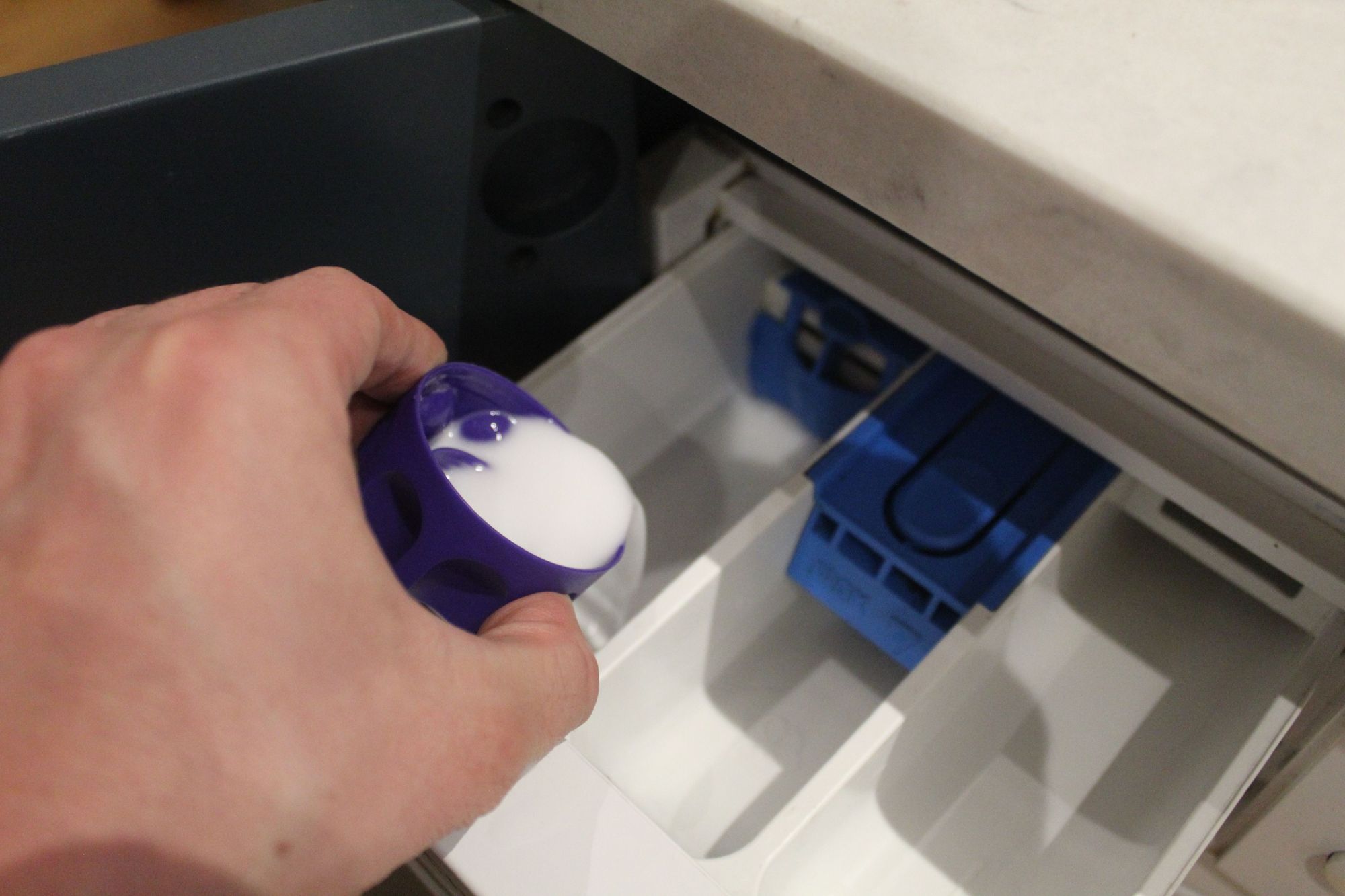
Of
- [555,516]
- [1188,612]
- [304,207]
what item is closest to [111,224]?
[304,207]

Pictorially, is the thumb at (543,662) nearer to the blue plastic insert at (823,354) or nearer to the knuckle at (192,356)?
the knuckle at (192,356)

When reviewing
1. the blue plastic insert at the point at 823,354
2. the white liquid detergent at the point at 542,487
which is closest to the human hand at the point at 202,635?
the white liquid detergent at the point at 542,487

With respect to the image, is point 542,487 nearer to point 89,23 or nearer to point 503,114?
point 503,114

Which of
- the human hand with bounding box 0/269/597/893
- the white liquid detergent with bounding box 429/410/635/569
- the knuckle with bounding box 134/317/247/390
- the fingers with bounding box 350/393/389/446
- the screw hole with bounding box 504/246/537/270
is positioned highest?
the knuckle with bounding box 134/317/247/390

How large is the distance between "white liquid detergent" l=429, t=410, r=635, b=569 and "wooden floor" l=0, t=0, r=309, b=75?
0.30 metres

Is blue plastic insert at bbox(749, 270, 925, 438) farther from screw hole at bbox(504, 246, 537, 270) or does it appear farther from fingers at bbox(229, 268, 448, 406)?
fingers at bbox(229, 268, 448, 406)

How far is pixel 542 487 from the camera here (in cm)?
41

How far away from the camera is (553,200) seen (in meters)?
0.58

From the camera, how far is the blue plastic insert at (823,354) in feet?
2.22

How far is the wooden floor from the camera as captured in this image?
48 cm

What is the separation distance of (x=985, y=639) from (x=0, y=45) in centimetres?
63

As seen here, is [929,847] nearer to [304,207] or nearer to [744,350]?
[744,350]

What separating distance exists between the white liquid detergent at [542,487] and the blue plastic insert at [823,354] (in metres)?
0.31

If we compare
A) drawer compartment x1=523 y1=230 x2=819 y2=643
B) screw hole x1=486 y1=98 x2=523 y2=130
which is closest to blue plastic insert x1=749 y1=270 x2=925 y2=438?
drawer compartment x1=523 y1=230 x2=819 y2=643
